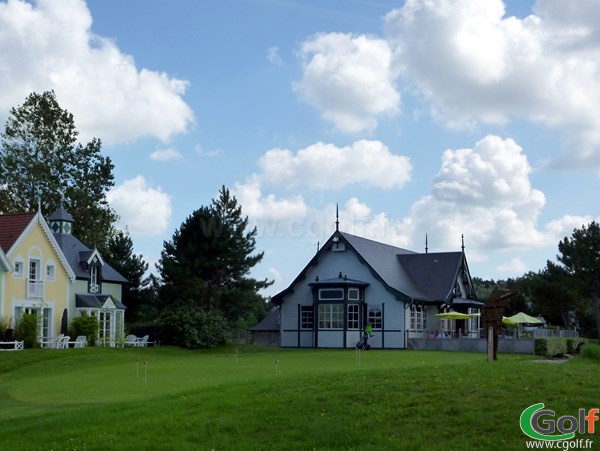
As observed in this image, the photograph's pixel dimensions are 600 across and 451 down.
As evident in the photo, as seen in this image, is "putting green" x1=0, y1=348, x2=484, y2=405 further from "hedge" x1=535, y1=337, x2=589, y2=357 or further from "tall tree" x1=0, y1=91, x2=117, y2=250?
"tall tree" x1=0, y1=91, x2=117, y2=250

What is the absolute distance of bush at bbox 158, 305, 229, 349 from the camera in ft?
156

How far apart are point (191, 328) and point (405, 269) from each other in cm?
1734

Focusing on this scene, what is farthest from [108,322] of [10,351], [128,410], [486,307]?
[128,410]

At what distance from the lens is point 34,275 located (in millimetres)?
44062

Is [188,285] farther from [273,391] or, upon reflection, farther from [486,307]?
[273,391]

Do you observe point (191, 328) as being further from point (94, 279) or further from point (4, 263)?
point (4, 263)

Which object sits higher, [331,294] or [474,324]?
→ [331,294]

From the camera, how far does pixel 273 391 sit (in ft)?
49.2

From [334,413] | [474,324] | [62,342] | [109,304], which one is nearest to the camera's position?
[334,413]

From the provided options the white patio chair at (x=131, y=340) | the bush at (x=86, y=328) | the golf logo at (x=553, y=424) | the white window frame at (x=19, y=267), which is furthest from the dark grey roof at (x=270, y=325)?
the golf logo at (x=553, y=424)

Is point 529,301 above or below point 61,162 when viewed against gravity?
below

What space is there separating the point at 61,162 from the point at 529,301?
41900 millimetres

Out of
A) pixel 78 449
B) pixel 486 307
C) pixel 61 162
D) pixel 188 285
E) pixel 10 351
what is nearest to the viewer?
A: pixel 78 449

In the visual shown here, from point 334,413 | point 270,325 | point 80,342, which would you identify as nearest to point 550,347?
point 80,342
